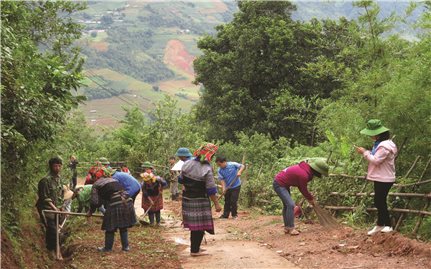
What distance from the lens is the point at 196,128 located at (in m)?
30.9

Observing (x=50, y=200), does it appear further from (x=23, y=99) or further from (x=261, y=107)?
(x=261, y=107)

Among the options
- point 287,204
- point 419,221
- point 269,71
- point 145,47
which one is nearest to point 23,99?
point 287,204

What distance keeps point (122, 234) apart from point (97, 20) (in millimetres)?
147712

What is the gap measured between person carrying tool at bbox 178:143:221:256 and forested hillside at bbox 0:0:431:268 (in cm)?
154

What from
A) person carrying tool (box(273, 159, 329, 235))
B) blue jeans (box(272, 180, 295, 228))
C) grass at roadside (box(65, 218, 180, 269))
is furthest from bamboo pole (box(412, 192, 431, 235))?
grass at roadside (box(65, 218, 180, 269))

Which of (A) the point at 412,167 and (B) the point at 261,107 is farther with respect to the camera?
(B) the point at 261,107

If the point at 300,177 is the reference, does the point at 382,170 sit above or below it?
above

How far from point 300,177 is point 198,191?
200cm

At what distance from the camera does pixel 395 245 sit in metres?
7.30

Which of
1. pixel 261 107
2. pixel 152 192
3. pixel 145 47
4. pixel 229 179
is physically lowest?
pixel 145 47

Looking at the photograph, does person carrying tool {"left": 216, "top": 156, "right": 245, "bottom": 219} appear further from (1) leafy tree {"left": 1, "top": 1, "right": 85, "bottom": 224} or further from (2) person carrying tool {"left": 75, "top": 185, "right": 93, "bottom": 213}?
(1) leafy tree {"left": 1, "top": 1, "right": 85, "bottom": 224}

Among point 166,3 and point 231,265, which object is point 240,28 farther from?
point 166,3

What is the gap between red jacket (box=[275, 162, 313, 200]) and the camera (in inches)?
360

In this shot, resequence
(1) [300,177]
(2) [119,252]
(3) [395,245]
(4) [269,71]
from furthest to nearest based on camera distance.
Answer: (4) [269,71] < (1) [300,177] < (2) [119,252] < (3) [395,245]
